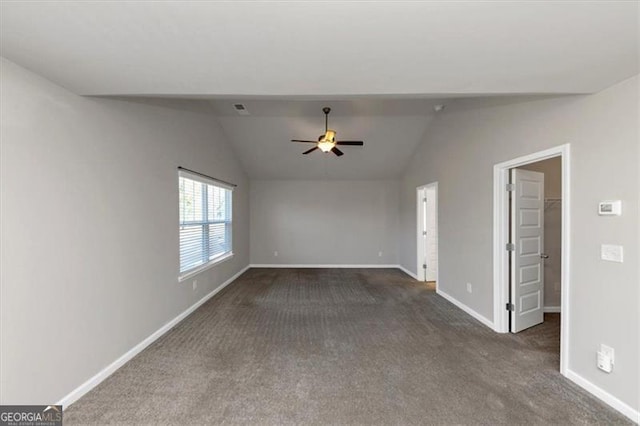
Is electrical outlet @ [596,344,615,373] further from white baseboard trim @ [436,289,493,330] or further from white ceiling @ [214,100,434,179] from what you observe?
white ceiling @ [214,100,434,179]

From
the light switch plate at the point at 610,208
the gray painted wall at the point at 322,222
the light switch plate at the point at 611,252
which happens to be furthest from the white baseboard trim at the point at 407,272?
the light switch plate at the point at 610,208

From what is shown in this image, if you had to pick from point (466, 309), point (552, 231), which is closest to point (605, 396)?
point (466, 309)

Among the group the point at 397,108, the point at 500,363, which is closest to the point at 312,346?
the point at 500,363

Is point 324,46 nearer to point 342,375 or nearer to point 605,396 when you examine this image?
point 342,375

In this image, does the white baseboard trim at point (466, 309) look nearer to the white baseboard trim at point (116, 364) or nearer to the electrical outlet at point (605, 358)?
the electrical outlet at point (605, 358)

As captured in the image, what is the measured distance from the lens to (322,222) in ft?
25.4

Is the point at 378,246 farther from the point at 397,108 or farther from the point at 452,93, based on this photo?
the point at 452,93

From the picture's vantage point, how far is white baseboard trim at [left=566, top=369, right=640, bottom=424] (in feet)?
6.51

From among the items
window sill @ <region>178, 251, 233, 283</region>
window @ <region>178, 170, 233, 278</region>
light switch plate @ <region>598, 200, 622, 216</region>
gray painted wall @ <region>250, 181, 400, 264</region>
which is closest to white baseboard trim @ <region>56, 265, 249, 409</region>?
window sill @ <region>178, 251, 233, 283</region>

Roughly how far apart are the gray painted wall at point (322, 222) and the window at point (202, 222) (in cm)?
166

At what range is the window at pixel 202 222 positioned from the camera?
4105 millimetres

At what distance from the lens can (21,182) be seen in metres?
1.83

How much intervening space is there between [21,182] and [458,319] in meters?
4.53

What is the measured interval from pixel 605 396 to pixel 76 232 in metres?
4.21
